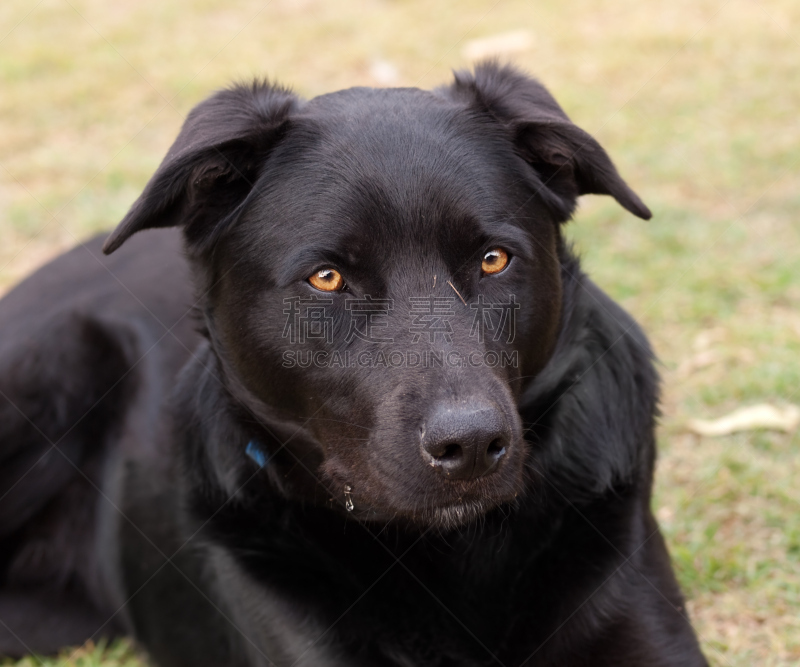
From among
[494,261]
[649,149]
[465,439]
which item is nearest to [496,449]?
[465,439]

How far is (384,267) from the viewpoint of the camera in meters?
2.29

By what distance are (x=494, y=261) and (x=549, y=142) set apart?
0.44m

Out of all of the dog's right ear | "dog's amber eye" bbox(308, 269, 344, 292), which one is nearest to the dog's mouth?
"dog's amber eye" bbox(308, 269, 344, 292)

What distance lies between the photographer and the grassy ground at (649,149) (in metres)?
3.49

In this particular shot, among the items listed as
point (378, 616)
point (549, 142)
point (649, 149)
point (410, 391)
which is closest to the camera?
point (410, 391)

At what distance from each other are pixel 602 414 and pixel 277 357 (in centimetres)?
97

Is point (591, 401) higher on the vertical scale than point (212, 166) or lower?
lower

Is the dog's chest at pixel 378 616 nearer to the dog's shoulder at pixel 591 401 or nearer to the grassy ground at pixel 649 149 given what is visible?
the dog's shoulder at pixel 591 401

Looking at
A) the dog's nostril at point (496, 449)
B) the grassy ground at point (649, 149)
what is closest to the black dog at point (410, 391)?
the dog's nostril at point (496, 449)

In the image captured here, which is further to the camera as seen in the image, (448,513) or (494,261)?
(494,261)

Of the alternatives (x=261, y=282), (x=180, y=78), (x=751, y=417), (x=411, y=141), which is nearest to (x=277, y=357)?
(x=261, y=282)

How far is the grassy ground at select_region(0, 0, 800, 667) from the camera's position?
3490 mm

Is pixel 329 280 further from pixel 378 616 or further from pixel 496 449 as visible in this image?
pixel 378 616

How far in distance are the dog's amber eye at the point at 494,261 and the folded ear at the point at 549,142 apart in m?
0.31
